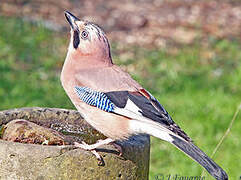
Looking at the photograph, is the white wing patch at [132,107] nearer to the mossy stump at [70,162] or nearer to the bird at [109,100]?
the bird at [109,100]

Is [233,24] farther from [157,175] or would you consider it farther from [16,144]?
[16,144]

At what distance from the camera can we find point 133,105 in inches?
140

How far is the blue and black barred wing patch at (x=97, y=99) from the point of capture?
3.63 metres

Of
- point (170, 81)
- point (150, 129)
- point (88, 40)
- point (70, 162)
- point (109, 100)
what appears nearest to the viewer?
point (70, 162)

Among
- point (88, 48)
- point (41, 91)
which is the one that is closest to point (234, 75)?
point (41, 91)

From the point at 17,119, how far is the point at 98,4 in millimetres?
7555

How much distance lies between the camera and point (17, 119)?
3822 millimetres

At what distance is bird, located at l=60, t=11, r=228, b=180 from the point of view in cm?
346

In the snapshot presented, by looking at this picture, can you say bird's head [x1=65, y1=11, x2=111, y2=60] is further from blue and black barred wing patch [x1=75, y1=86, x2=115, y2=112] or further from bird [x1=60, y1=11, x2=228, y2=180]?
blue and black barred wing patch [x1=75, y1=86, x2=115, y2=112]

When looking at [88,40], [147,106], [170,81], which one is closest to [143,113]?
[147,106]

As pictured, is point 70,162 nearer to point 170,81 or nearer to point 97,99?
point 97,99

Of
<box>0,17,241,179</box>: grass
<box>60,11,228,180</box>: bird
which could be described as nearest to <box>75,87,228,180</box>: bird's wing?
<box>60,11,228,180</box>: bird

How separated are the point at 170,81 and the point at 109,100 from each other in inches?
188

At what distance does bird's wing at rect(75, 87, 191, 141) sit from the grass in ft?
7.90
